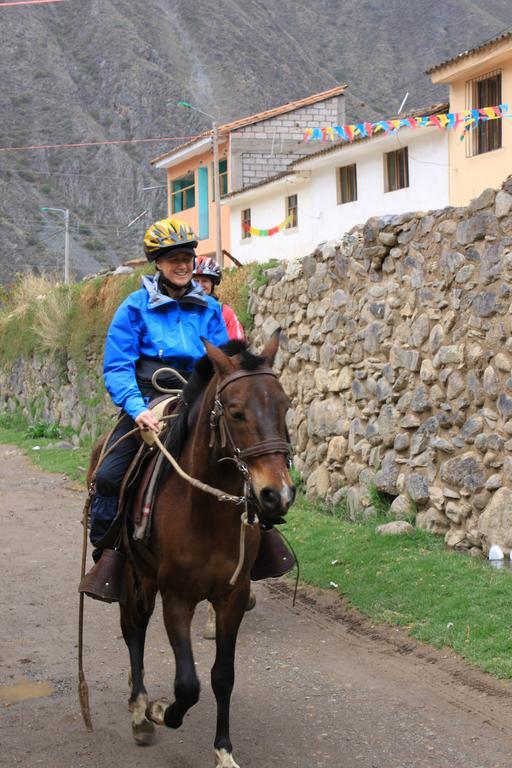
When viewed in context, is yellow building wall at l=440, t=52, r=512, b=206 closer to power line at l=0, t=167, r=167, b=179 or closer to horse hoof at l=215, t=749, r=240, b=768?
horse hoof at l=215, t=749, r=240, b=768

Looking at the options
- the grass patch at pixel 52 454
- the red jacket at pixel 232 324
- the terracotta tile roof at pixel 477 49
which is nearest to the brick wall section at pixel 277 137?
the terracotta tile roof at pixel 477 49

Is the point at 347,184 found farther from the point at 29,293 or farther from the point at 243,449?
the point at 243,449

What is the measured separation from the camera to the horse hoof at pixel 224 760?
14.4ft

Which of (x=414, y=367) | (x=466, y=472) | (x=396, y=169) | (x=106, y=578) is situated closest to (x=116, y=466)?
(x=106, y=578)

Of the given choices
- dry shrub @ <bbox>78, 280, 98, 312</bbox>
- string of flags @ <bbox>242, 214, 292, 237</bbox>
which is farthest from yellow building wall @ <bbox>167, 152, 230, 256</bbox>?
dry shrub @ <bbox>78, 280, 98, 312</bbox>

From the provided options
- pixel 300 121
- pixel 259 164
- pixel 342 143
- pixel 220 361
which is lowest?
pixel 220 361

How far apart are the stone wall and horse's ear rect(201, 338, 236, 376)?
4313mm

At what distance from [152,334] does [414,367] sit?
4.55m

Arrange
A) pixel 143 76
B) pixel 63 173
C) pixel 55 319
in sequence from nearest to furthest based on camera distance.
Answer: pixel 55 319, pixel 63 173, pixel 143 76

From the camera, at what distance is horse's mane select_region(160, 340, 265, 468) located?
4074 mm

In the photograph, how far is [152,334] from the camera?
5.12 meters

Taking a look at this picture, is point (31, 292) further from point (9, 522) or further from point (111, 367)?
point (111, 367)

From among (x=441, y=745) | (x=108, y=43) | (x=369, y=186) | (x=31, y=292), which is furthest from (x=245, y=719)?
(x=108, y=43)

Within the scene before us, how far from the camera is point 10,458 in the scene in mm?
19250
